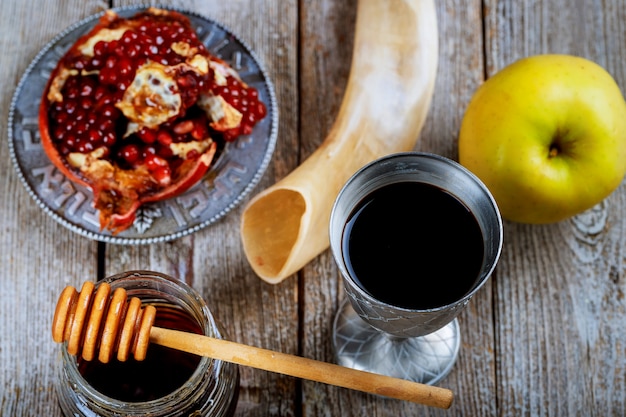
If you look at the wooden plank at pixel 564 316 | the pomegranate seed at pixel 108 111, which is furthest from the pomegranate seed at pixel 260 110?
the wooden plank at pixel 564 316

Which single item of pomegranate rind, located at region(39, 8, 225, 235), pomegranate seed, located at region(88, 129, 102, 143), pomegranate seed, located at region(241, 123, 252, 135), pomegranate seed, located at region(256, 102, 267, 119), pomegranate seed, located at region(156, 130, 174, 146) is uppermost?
pomegranate seed, located at region(256, 102, 267, 119)

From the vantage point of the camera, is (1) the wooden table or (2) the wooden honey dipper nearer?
(2) the wooden honey dipper

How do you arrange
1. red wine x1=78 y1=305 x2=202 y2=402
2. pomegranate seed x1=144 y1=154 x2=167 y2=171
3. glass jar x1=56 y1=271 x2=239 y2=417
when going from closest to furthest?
glass jar x1=56 y1=271 x2=239 y2=417, red wine x1=78 y1=305 x2=202 y2=402, pomegranate seed x1=144 y1=154 x2=167 y2=171

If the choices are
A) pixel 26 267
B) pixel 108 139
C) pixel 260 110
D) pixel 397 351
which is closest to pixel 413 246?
pixel 397 351

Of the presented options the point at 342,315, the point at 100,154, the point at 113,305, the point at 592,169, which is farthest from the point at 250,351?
the point at 592,169

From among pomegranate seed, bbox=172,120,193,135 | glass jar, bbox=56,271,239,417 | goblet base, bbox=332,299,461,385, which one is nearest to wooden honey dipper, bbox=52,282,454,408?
glass jar, bbox=56,271,239,417

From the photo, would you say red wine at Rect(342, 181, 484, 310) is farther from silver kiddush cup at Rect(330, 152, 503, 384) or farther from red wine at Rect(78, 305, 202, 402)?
red wine at Rect(78, 305, 202, 402)

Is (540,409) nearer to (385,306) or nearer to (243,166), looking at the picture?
(385,306)
